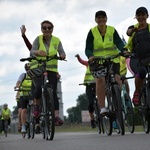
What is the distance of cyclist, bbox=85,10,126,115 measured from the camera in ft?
31.0

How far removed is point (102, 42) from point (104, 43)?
0.04m

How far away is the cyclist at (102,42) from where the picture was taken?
945cm

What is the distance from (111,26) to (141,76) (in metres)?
1.21

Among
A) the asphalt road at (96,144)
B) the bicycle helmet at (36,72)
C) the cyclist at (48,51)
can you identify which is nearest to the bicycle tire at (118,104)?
the asphalt road at (96,144)

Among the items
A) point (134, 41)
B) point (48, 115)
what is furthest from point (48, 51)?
point (134, 41)

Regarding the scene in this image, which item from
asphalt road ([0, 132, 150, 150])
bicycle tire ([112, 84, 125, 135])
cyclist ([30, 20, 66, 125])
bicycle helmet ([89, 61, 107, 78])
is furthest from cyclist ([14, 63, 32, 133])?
asphalt road ([0, 132, 150, 150])

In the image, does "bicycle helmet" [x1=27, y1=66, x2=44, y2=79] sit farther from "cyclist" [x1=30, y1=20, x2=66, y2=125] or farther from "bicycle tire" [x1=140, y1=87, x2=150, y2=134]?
"bicycle tire" [x1=140, y1=87, x2=150, y2=134]

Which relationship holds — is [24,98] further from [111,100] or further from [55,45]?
[111,100]

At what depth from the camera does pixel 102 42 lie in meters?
9.59

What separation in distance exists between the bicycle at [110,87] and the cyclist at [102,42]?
0.18 meters

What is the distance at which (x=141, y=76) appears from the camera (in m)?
8.91

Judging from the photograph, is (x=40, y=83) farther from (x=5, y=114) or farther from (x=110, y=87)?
(x=5, y=114)

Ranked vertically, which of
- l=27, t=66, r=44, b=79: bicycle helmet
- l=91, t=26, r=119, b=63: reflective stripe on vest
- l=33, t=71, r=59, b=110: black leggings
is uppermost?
l=91, t=26, r=119, b=63: reflective stripe on vest

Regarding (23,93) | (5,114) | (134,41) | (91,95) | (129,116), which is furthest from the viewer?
(5,114)
